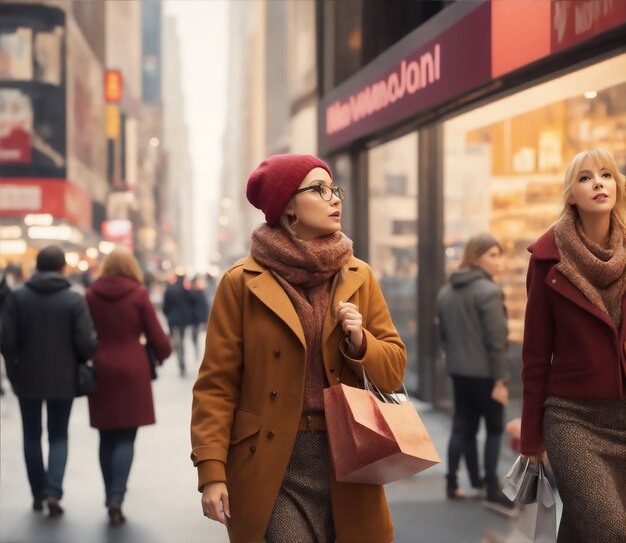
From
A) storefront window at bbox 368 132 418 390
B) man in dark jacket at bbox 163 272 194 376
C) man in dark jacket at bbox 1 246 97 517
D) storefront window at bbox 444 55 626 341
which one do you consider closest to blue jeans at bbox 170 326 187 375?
man in dark jacket at bbox 163 272 194 376

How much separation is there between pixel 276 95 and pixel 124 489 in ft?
129

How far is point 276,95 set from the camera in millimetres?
45375

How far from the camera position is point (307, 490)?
3.42 m

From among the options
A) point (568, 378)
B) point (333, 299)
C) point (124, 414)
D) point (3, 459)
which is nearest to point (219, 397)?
point (333, 299)

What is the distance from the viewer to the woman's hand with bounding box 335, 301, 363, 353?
3.28 meters

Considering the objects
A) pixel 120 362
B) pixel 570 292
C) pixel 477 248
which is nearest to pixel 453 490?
pixel 477 248

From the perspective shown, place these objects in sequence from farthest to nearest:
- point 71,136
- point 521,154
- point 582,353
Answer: point 71,136 < point 521,154 < point 582,353

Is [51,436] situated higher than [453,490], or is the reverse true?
[51,436]

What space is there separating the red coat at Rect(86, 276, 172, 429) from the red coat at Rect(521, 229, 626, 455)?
3.70 metres

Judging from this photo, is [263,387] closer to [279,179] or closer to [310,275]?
[310,275]

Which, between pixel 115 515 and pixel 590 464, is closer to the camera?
pixel 590 464

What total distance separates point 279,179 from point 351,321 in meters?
0.56

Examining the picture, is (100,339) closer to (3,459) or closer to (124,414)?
(124,414)

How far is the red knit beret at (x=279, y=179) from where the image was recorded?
3.53 m
